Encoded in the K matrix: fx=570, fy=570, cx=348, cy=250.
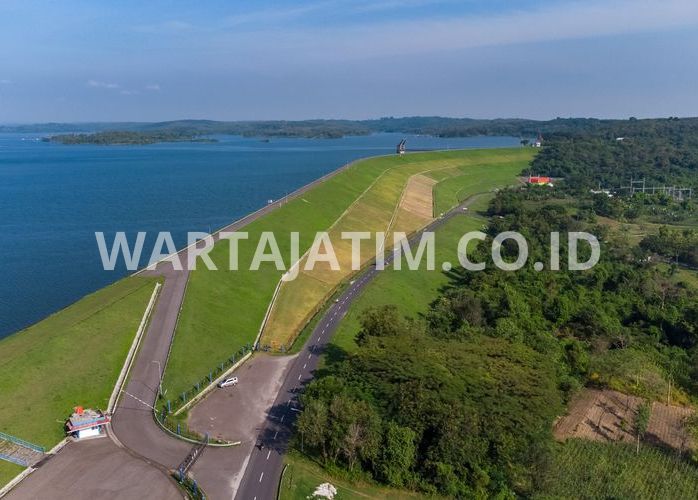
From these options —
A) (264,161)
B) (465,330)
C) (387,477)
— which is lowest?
(387,477)

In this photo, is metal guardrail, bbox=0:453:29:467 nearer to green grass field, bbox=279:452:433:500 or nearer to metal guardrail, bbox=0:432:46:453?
metal guardrail, bbox=0:432:46:453

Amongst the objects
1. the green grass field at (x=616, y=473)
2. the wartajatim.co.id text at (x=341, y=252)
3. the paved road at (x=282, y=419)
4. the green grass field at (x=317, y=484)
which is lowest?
the green grass field at (x=616, y=473)

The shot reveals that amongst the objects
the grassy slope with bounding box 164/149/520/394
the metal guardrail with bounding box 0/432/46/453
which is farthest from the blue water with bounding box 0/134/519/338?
the metal guardrail with bounding box 0/432/46/453

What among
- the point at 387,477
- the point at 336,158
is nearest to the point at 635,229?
the point at 387,477

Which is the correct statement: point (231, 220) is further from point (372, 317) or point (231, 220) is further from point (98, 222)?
point (372, 317)

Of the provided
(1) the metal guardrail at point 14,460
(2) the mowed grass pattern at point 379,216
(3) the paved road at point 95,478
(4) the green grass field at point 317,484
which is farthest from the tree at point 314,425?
(2) the mowed grass pattern at point 379,216

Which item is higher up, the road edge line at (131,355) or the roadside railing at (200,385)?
the road edge line at (131,355)

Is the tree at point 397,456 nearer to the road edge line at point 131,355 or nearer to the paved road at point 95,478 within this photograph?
the paved road at point 95,478
